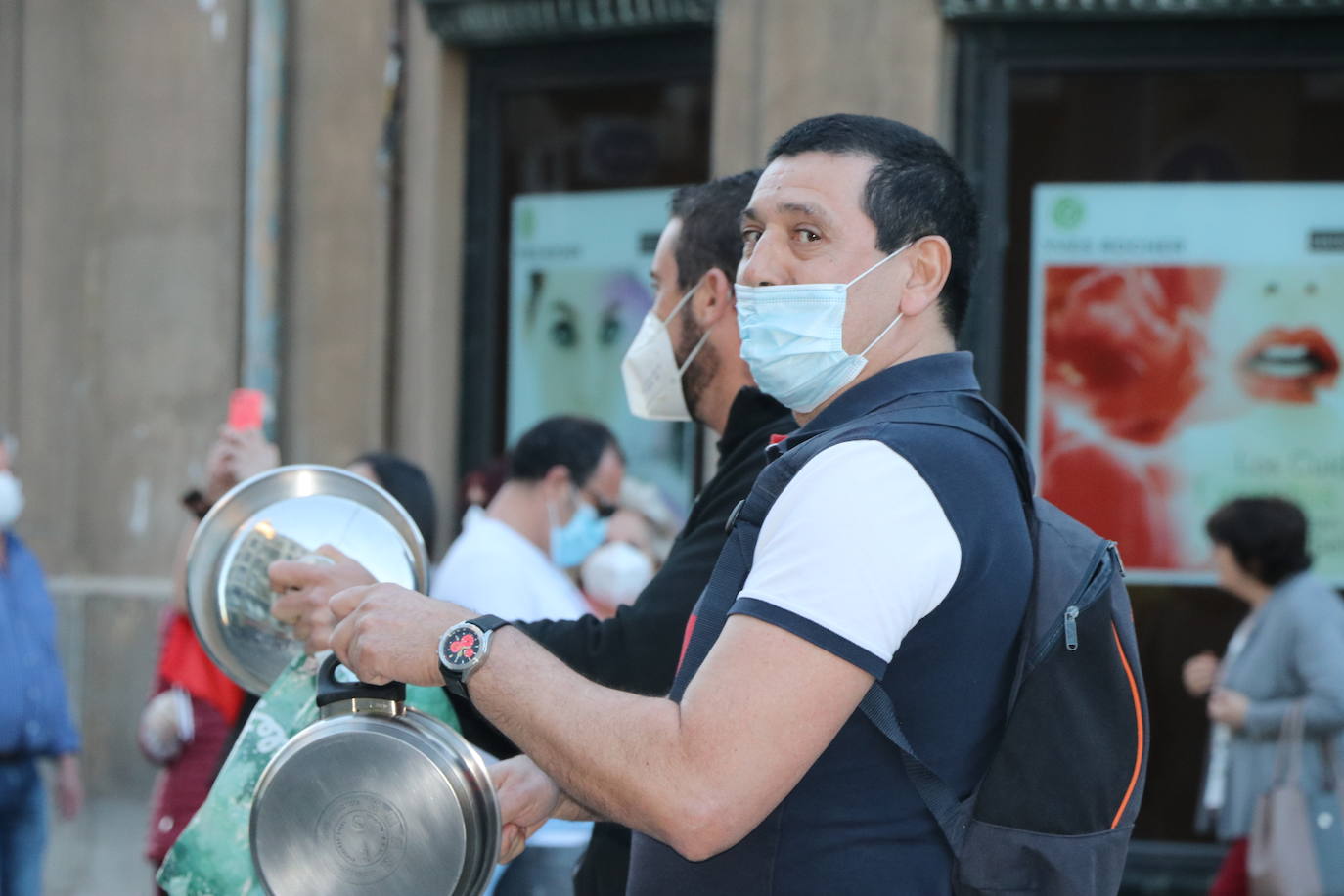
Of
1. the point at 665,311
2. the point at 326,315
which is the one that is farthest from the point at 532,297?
the point at 665,311

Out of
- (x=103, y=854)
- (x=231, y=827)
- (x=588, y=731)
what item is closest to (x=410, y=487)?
(x=231, y=827)

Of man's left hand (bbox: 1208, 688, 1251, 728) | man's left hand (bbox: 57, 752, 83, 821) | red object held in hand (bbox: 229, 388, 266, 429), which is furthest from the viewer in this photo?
man's left hand (bbox: 57, 752, 83, 821)

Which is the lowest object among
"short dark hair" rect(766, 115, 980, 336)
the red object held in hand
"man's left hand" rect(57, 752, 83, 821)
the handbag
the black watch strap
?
"man's left hand" rect(57, 752, 83, 821)

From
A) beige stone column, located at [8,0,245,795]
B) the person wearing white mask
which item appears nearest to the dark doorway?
beige stone column, located at [8,0,245,795]

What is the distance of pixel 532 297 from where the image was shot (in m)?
7.31

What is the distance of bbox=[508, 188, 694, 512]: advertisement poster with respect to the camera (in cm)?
708

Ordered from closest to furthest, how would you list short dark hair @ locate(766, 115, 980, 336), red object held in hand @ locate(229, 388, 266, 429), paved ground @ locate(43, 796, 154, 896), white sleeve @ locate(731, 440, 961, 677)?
white sleeve @ locate(731, 440, 961, 677), short dark hair @ locate(766, 115, 980, 336), red object held in hand @ locate(229, 388, 266, 429), paved ground @ locate(43, 796, 154, 896)

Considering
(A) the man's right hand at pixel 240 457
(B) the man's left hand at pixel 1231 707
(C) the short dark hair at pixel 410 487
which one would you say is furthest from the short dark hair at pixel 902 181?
(B) the man's left hand at pixel 1231 707

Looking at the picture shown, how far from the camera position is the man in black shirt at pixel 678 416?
2654 millimetres

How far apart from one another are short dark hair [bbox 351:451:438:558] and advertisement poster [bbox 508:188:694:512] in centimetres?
229

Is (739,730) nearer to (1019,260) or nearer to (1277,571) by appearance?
(1277,571)

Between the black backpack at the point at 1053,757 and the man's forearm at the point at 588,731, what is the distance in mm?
255

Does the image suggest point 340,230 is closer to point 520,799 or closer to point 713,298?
point 713,298

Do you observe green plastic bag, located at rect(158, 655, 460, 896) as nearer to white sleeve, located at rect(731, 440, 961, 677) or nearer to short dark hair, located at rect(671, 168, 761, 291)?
white sleeve, located at rect(731, 440, 961, 677)
